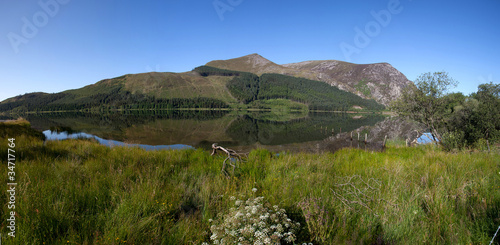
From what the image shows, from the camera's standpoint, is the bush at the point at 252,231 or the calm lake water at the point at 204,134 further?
the calm lake water at the point at 204,134

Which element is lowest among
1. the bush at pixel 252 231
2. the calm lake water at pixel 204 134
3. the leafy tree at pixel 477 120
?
the calm lake water at pixel 204 134

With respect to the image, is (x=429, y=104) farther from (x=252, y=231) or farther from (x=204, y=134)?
(x=204, y=134)

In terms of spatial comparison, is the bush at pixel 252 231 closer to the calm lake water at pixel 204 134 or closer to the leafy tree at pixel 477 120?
the calm lake water at pixel 204 134

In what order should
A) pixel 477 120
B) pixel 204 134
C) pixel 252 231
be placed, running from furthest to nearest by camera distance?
pixel 204 134 < pixel 477 120 < pixel 252 231

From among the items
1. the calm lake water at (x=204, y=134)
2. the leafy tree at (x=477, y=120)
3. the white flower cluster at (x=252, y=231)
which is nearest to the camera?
the white flower cluster at (x=252, y=231)

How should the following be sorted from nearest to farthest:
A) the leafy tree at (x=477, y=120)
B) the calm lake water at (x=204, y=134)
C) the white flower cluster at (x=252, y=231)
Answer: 1. the white flower cluster at (x=252, y=231)
2. the leafy tree at (x=477, y=120)
3. the calm lake water at (x=204, y=134)

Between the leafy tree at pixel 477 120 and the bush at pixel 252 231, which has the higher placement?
the leafy tree at pixel 477 120

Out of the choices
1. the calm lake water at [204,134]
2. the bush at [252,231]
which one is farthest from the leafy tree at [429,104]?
the bush at [252,231]

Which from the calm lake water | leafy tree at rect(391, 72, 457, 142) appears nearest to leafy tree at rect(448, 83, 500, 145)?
leafy tree at rect(391, 72, 457, 142)

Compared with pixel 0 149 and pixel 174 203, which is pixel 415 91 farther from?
pixel 0 149

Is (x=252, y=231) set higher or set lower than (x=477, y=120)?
lower

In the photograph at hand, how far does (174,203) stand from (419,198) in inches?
172

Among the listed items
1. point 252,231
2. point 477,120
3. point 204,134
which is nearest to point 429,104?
point 477,120

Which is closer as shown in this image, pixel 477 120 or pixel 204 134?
pixel 477 120
